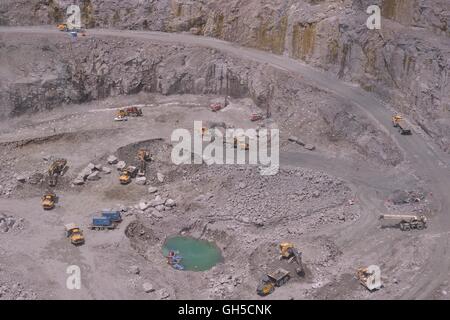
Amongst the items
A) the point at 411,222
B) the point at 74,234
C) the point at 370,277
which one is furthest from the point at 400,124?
the point at 74,234

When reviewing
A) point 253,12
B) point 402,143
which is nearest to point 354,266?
point 402,143

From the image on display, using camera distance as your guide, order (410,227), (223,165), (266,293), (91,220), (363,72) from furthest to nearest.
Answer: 1. (363,72)
2. (223,165)
3. (91,220)
4. (410,227)
5. (266,293)

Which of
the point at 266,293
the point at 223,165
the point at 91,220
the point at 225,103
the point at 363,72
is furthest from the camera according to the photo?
the point at 225,103

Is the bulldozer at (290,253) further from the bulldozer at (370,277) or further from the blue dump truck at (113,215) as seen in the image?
the blue dump truck at (113,215)

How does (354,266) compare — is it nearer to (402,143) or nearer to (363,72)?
(402,143)

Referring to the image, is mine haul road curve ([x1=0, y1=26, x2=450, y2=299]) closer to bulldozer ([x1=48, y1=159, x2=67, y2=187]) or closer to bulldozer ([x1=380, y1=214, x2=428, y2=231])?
bulldozer ([x1=380, y1=214, x2=428, y2=231])

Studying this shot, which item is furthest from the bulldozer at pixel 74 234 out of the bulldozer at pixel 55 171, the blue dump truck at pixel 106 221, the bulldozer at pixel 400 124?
the bulldozer at pixel 400 124
